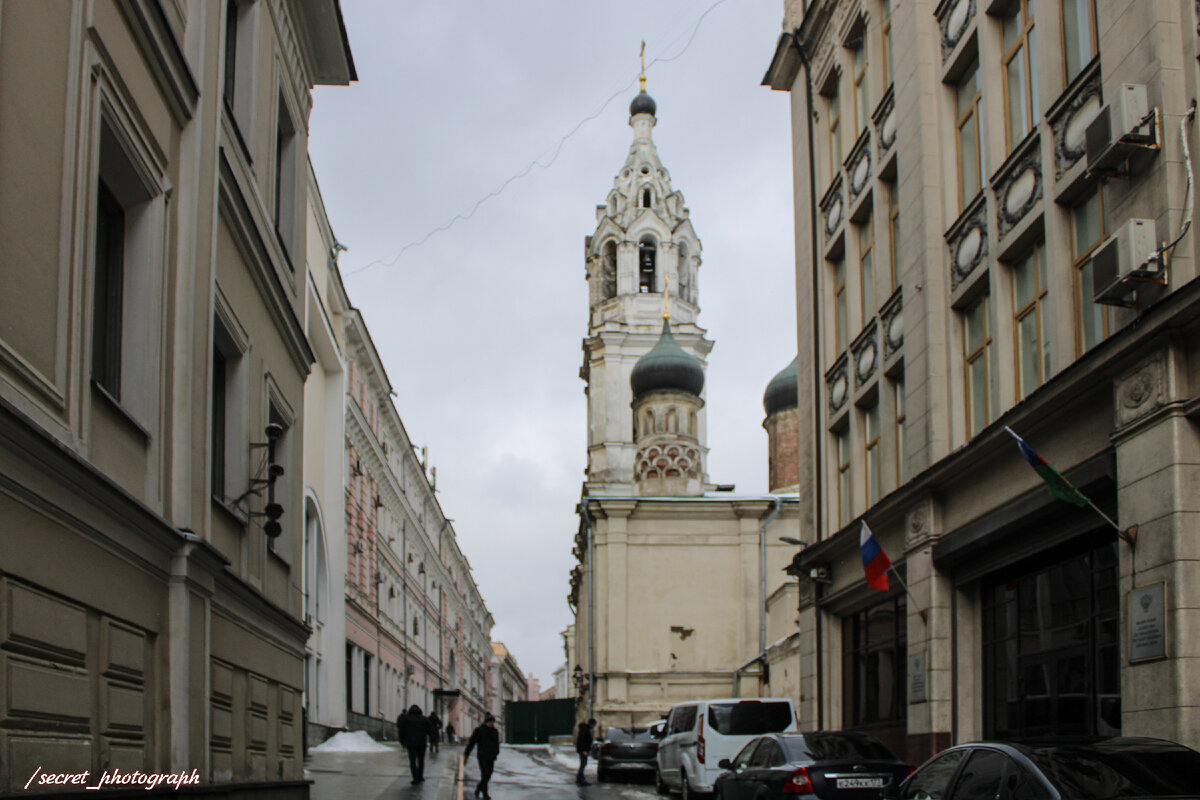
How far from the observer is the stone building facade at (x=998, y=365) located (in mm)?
12547

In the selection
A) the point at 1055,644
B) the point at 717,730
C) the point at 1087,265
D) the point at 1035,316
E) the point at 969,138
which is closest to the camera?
the point at 1087,265

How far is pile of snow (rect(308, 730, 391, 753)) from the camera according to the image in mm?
35359

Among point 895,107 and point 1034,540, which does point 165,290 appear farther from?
point 895,107

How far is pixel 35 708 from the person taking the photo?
7.68 m

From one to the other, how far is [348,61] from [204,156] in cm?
806

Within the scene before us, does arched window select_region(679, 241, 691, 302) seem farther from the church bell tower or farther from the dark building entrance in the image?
the dark building entrance

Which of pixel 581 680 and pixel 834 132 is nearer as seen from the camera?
pixel 834 132

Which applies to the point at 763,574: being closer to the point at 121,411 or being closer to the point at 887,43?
the point at 887,43

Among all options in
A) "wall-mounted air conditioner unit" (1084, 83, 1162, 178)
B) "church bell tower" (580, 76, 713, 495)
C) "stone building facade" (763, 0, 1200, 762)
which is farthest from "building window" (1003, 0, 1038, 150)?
"church bell tower" (580, 76, 713, 495)

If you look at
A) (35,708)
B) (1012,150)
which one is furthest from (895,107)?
(35,708)

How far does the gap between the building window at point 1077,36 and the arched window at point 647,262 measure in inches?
2503

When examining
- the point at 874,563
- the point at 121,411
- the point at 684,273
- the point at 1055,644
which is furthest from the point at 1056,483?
the point at 684,273

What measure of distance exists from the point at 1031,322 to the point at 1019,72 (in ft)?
9.95

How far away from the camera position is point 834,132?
989 inches
